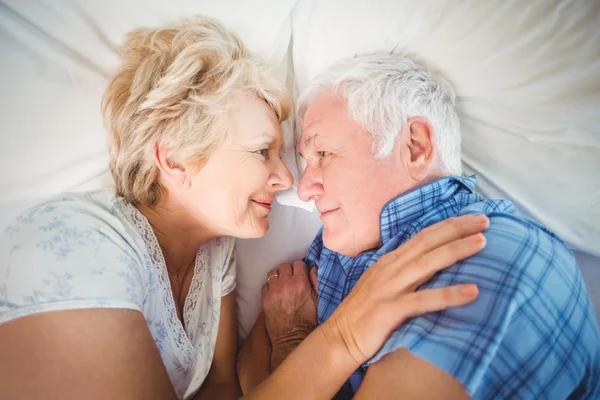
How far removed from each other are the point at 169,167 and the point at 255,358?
2.42 ft

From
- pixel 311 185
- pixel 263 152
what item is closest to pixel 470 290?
pixel 311 185

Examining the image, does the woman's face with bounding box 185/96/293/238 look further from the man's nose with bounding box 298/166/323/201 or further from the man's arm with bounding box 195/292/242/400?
the man's arm with bounding box 195/292/242/400

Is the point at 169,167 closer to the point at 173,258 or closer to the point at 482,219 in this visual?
the point at 173,258

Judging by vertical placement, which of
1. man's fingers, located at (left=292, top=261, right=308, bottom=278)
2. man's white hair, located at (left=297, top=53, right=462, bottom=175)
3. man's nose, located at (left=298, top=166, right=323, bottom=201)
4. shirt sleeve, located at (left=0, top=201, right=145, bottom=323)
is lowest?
man's fingers, located at (left=292, top=261, right=308, bottom=278)

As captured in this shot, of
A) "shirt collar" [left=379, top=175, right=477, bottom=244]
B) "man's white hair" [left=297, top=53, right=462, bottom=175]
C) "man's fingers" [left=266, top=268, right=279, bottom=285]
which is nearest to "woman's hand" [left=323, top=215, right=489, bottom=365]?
"shirt collar" [left=379, top=175, right=477, bottom=244]

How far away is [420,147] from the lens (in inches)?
41.6

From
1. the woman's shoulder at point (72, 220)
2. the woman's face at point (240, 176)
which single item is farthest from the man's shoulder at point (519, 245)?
the woman's shoulder at point (72, 220)

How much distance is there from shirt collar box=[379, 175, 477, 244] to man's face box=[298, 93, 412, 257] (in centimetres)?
3

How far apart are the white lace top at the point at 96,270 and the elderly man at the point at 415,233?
344mm

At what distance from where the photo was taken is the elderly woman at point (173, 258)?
779 millimetres

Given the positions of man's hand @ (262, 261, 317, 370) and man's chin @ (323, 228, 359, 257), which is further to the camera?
man's hand @ (262, 261, 317, 370)

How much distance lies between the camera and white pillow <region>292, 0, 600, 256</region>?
1.07 meters

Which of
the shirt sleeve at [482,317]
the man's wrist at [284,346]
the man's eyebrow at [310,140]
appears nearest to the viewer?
the shirt sleeve at [482,317]

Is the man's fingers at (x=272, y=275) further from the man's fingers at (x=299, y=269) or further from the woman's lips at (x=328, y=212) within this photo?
the woman's lips at (x=328, y=212)
